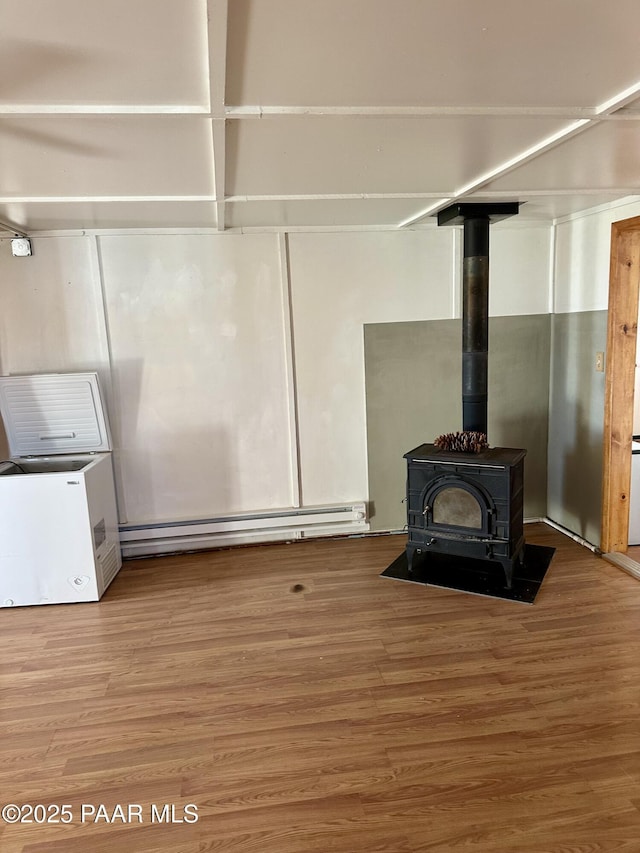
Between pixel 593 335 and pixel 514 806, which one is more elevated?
pixel 593 335

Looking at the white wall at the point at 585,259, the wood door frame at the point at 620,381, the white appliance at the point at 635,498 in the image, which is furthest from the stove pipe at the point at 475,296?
the white appliance at the point at 635,498

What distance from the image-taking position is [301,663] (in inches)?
107

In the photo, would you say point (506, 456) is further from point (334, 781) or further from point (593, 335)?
point (334, 781)

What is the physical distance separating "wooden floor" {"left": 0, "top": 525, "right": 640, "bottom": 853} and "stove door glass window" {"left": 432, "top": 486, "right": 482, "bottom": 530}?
43 cm

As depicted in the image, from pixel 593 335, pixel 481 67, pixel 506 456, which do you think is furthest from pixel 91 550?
pixel 593 335

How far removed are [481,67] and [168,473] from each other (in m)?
3.18

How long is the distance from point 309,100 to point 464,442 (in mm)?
2232

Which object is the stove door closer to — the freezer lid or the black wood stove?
the black wood stove

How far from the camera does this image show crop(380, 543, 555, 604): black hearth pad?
3.31 m

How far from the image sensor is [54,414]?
3.73 meters

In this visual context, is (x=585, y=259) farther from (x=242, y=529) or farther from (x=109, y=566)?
(x=109, y=566)

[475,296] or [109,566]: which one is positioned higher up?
[475,296]

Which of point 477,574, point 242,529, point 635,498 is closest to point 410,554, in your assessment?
point 477,574

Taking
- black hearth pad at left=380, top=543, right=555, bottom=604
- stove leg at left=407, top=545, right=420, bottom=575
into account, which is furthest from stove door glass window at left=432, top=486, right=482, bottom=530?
black hearth pad at left=380, top=543, right=555, bottom=604
